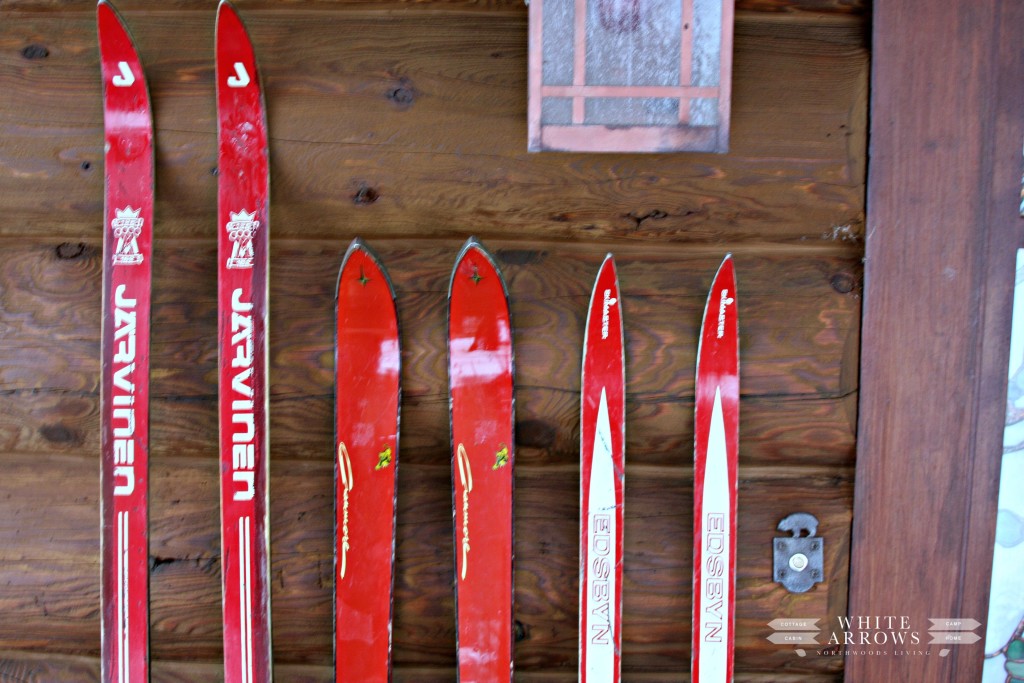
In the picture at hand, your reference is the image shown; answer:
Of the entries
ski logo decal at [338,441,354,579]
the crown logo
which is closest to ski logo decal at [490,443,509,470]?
ski logo decal at [338,441,354,579]

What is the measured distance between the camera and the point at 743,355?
1.26 meters

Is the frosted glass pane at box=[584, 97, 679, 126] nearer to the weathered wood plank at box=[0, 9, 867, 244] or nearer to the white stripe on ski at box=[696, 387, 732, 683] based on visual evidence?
the weathered wood plank at box=[0, 9, 867, 244]

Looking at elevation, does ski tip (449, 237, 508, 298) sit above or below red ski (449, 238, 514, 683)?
above

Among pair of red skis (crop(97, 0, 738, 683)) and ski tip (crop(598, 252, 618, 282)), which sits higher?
ski tip (crop(598, 252, 618, 282))

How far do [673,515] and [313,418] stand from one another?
0.72 metres

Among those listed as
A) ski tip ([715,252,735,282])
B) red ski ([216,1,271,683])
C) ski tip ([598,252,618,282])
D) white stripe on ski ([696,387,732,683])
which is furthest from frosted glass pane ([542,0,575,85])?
white stripe on ski ([696,387,732,683])

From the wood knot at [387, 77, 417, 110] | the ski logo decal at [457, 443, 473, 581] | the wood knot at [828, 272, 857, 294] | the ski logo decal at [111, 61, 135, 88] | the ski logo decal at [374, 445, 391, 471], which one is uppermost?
the ski logo decal at [111, 61, 135, 88]

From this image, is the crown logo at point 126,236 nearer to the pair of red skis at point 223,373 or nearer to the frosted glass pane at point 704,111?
the pair of red skis at point 223,373

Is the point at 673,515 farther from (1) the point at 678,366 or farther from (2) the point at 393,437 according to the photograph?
(2) the point at 393,437

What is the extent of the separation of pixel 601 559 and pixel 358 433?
0.51 metres

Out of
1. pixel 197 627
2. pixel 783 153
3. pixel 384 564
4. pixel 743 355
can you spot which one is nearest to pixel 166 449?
pixel 197 627

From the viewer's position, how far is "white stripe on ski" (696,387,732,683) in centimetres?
124

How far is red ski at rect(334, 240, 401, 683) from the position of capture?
124cm

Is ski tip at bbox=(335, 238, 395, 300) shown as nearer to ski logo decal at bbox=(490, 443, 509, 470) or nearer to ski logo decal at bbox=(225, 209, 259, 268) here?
ski logo decal at bbox=(225, 209, 259, 268)
